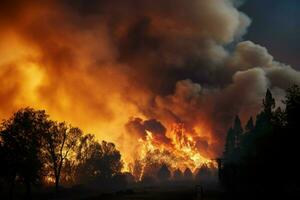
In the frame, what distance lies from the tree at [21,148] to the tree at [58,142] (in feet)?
37.0

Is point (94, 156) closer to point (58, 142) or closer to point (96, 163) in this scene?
point (96, 163)

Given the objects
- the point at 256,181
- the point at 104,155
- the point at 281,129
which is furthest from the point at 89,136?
the point at 281,129

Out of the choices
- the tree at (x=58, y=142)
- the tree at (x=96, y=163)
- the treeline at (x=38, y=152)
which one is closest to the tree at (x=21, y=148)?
the treeline at (x=38, y=152)

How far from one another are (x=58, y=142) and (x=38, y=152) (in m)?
12.7

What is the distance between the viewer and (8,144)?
273 ft

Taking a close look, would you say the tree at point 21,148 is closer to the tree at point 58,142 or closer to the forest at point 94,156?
the forest at point 94,156

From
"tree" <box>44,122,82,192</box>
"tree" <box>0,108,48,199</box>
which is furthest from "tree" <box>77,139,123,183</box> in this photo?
"tree" <box>0,108,48,199</box>

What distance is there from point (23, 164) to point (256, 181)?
1885 inches

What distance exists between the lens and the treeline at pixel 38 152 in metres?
81.6

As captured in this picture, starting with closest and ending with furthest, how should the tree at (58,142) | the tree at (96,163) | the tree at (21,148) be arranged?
1. the tree at (21,148)
2. the tree at (58,142)
3. the tree at (96,163)

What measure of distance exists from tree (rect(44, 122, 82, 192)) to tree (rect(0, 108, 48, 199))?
1127 cm

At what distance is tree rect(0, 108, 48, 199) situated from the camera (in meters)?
80.6

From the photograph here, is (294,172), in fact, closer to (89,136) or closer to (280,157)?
(280,157)

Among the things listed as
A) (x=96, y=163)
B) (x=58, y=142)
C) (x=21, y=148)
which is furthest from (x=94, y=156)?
(x=21, y=148)
